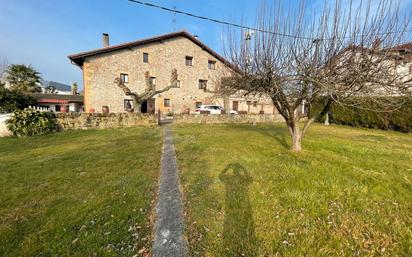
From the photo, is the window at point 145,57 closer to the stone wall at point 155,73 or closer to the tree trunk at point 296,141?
the stone wall at point 155,73

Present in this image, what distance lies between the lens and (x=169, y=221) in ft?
10.0

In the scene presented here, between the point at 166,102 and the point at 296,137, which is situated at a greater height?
the point at 166,102

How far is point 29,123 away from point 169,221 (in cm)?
1266

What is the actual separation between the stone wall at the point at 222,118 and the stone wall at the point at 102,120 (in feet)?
7.77

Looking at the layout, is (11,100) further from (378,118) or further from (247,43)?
(378,118)

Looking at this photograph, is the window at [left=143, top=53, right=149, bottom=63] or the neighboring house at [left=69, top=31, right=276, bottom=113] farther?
the window at [left=143, top=53, right=149, bottom=63]

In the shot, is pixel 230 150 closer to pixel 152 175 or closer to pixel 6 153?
pixel 152 175

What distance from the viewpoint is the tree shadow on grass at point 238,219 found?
8.25 feet

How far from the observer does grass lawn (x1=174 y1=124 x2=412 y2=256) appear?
2588 mm

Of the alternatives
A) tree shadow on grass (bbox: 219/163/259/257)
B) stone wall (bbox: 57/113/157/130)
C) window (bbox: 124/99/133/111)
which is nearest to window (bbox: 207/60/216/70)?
window (bbox: 124/99/133/111)

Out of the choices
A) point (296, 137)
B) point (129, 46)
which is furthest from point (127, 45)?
point (296, 137)

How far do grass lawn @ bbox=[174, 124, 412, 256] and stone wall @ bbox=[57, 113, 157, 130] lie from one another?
10695mm

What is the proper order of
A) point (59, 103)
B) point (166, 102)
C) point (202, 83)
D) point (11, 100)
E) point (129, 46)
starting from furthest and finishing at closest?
1. point (59, 103)
2. point (202, 83)
3. point (166, 102)
4. point (129, 46)
5. point (11, 100)

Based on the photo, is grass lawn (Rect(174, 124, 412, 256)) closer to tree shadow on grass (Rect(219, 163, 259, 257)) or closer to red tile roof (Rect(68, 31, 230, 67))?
tree shadow on grass (Rect(219, 163, 259, 257))
